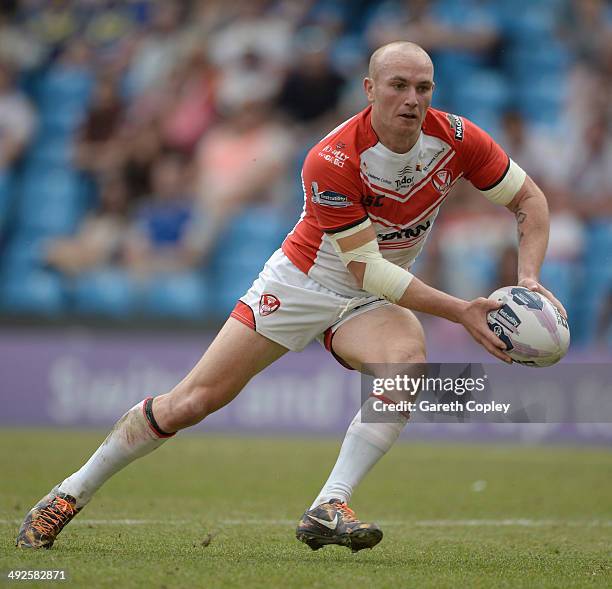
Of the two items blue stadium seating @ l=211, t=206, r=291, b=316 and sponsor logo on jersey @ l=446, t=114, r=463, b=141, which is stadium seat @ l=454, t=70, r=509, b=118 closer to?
blue stadium seating @ l=211, t=206, r=291, b=316

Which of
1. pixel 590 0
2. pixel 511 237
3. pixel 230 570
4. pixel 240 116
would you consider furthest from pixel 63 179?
pixel 230 570

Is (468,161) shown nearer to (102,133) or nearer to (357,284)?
(357,284)

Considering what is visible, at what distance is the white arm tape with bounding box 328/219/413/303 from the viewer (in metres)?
Answer: 5.63

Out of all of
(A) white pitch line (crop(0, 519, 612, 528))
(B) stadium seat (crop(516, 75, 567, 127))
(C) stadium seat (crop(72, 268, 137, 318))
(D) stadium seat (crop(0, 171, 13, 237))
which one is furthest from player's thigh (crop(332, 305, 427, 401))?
(D) stadium seat (crop(0, 171, 13, 237))

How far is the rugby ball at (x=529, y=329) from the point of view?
5324 mm

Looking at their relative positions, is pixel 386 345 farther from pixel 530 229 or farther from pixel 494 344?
pixel 530 229

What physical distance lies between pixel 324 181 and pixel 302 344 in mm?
882

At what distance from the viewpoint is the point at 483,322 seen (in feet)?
17.7

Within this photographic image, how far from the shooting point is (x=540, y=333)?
210 inches

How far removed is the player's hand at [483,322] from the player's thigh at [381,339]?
0.44 m

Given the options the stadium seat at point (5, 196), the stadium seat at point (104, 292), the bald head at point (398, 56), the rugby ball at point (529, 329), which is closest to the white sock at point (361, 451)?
the rugby ball at point (529, 329)

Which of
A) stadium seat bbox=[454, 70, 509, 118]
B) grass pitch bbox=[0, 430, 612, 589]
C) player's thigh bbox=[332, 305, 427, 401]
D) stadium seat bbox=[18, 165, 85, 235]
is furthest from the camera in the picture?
stadium seat bbox=[18, 165, 85, 235]

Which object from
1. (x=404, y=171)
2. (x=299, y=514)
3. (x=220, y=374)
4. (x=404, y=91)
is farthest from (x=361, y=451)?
(x=299, y=514)

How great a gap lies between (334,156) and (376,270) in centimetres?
60
